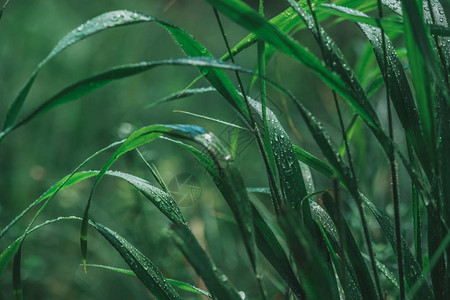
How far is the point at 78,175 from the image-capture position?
541 millimetres

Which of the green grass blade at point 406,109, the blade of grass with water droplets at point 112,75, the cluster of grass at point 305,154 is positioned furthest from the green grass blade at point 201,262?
the green grass blade at point 406,109

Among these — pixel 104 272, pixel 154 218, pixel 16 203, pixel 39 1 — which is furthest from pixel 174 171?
pixel 39 1

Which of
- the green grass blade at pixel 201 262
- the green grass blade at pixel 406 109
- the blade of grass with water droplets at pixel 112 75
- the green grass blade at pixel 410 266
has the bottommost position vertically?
the green grass blade at pixel 410 266

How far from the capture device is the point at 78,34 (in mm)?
387

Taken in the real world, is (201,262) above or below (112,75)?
below

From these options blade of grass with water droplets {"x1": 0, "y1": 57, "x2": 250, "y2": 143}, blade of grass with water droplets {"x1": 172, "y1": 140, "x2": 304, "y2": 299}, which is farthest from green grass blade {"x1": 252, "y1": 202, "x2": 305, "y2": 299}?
blade of grass with water droplets {"x1": 0, "y1": 57, "x2": 250, "y2": 143}

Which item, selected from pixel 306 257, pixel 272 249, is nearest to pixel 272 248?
pixel 272 249

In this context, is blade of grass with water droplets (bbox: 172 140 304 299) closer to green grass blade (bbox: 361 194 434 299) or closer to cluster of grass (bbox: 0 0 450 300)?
cluster of grass (bbox: 0 0 450 300)

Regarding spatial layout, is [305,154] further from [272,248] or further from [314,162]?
[272,248]

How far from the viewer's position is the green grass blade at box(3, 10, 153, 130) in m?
0.37

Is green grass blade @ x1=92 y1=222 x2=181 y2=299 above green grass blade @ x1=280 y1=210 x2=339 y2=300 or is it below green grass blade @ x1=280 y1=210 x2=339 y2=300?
below

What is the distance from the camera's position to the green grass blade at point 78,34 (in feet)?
1.23

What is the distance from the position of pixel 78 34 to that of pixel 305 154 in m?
0.31

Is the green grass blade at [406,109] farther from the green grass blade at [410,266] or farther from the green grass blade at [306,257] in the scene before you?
the green grass blade at [306,257]
